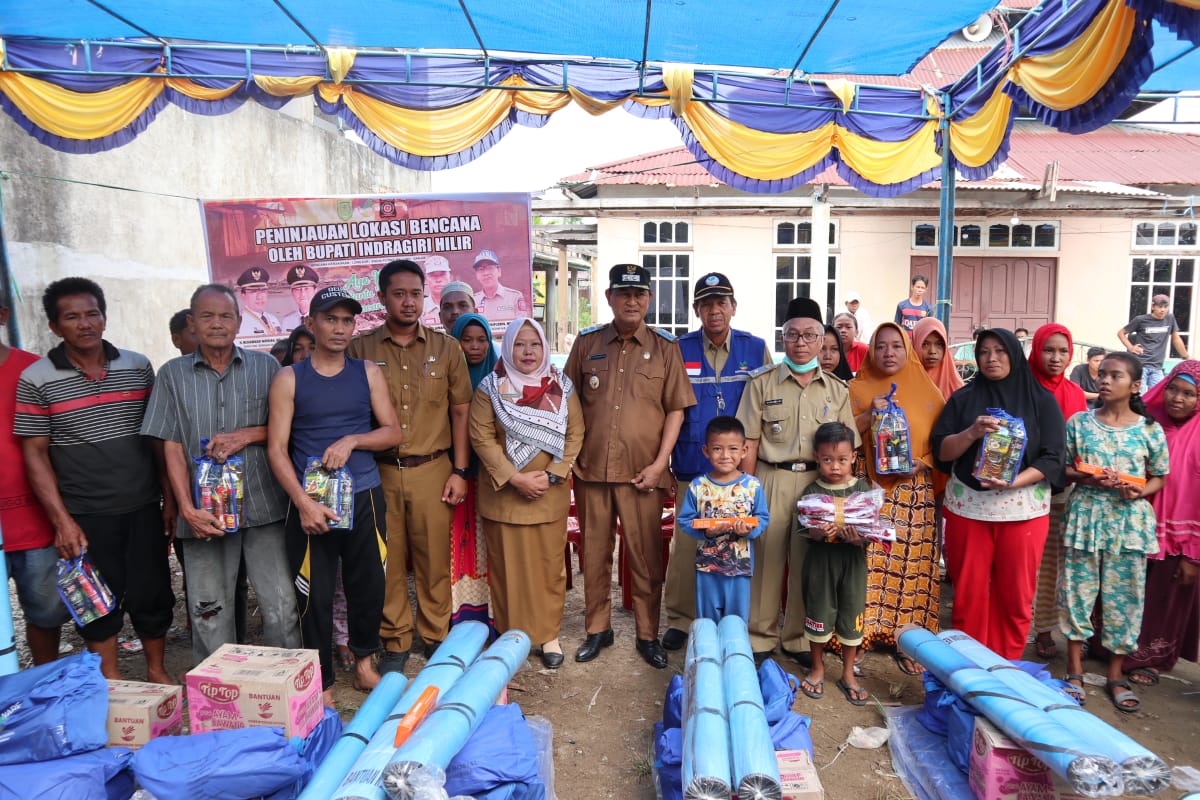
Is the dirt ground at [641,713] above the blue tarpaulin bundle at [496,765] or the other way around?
the other way around

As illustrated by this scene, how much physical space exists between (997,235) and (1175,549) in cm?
1076

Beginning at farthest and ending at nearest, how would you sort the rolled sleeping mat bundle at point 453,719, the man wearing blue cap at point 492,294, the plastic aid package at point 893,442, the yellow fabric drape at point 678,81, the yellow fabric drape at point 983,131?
the man wearing blue cap at point 492,294, the yellow fabric drape at point 678,81, the yellow fabric drape at point 983,131, the plastic aid package at point 893,442, the rolled sleeping mat bundle at point 453,719

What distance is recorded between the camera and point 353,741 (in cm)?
239

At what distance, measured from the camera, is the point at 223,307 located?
3.05 meters

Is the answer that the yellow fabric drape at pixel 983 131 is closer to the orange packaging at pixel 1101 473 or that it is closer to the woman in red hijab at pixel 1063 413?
the woman in red hijab at pixel 1063 413

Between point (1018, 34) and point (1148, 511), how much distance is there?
2861mm

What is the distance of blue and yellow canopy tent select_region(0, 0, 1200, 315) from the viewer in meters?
4.33

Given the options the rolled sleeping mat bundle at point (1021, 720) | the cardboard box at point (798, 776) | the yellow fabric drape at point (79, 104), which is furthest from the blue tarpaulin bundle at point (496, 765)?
the yellow fabric drape at point (79, 104)

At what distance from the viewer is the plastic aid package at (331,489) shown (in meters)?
3.06

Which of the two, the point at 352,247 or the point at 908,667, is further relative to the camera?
the point at 352,247

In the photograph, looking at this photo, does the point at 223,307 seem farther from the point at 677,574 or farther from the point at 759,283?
the point at 759,283

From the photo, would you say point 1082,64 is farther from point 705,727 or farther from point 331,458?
point 331,458

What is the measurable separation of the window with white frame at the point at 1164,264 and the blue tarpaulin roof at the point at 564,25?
10.3 m

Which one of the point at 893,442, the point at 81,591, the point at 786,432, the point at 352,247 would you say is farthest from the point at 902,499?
the point at 352,247
